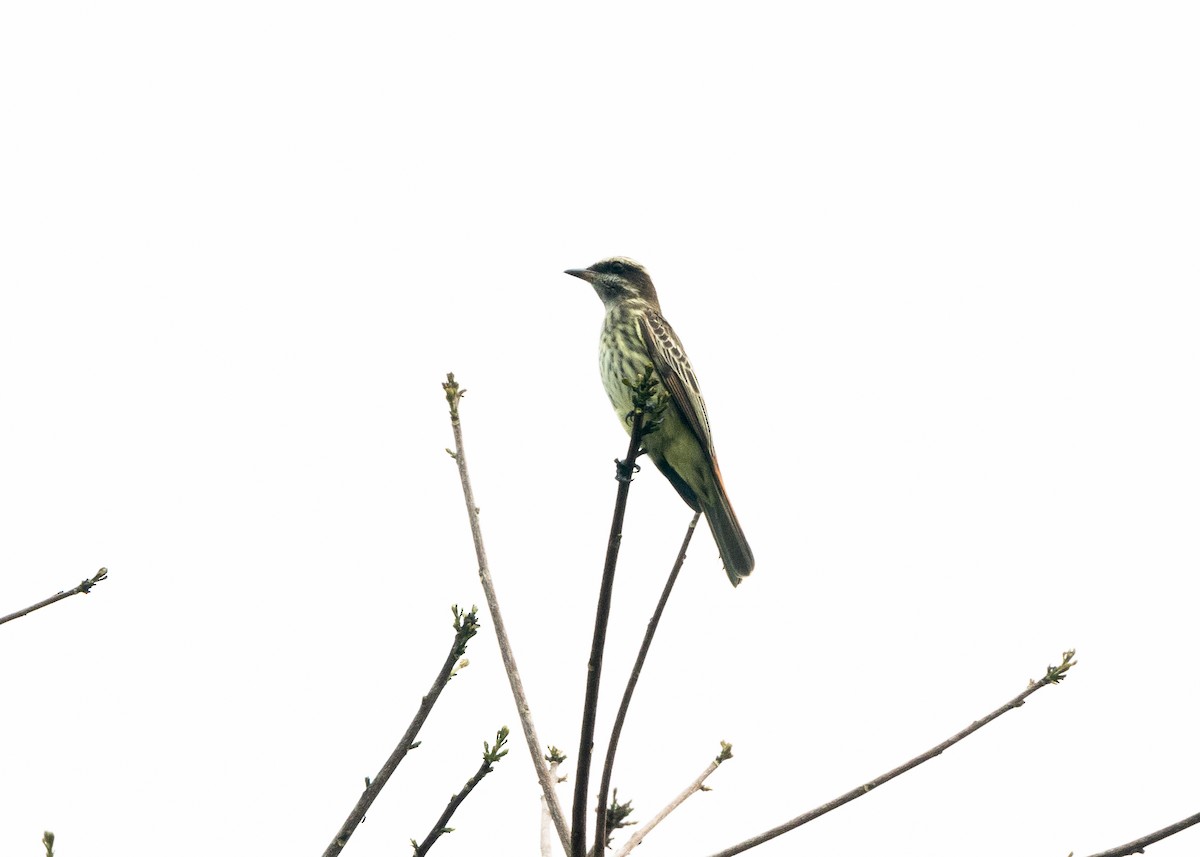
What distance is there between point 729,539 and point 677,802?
4.69 m

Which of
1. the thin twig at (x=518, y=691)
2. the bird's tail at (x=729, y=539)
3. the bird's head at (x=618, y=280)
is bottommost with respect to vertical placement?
the thin twig at (x=518, y=691)

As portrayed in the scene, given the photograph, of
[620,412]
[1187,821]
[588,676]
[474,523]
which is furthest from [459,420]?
[620,412]

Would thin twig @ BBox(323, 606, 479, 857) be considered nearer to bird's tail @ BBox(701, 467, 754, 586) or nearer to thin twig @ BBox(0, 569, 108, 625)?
thin twig @ BBox(0, 569, 108, 625)

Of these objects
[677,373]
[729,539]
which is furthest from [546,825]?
[677,373]

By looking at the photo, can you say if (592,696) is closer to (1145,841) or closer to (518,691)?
(518,691)

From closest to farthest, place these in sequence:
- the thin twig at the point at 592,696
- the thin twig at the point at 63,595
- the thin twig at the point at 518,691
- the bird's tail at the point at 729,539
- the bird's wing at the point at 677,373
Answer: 1. the thin twig at the point at 63,595
2. the thin twig at the point at 592,696
3. the thin twig at the point at 518,691
4. the bird's tail at the point at 729,539
5. the bird's wing at the point at 677,373

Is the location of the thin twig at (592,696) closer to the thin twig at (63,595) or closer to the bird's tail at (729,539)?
the thin twig at (63,595)

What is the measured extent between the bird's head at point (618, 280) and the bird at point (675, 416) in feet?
1.10

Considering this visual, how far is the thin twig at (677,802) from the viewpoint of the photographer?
4.68 m

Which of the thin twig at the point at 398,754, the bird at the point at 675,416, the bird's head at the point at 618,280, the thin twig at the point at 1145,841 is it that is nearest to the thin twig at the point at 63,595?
the thin twig at the point at 398,754

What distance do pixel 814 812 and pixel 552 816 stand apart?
3.21 feet

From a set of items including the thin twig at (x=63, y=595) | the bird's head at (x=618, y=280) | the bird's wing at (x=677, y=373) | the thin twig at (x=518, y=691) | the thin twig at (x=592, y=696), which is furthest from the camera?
the bird's head at (x=618, y=280)

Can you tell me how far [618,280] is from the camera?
37.8 ft

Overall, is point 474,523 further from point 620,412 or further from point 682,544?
point 620,412
